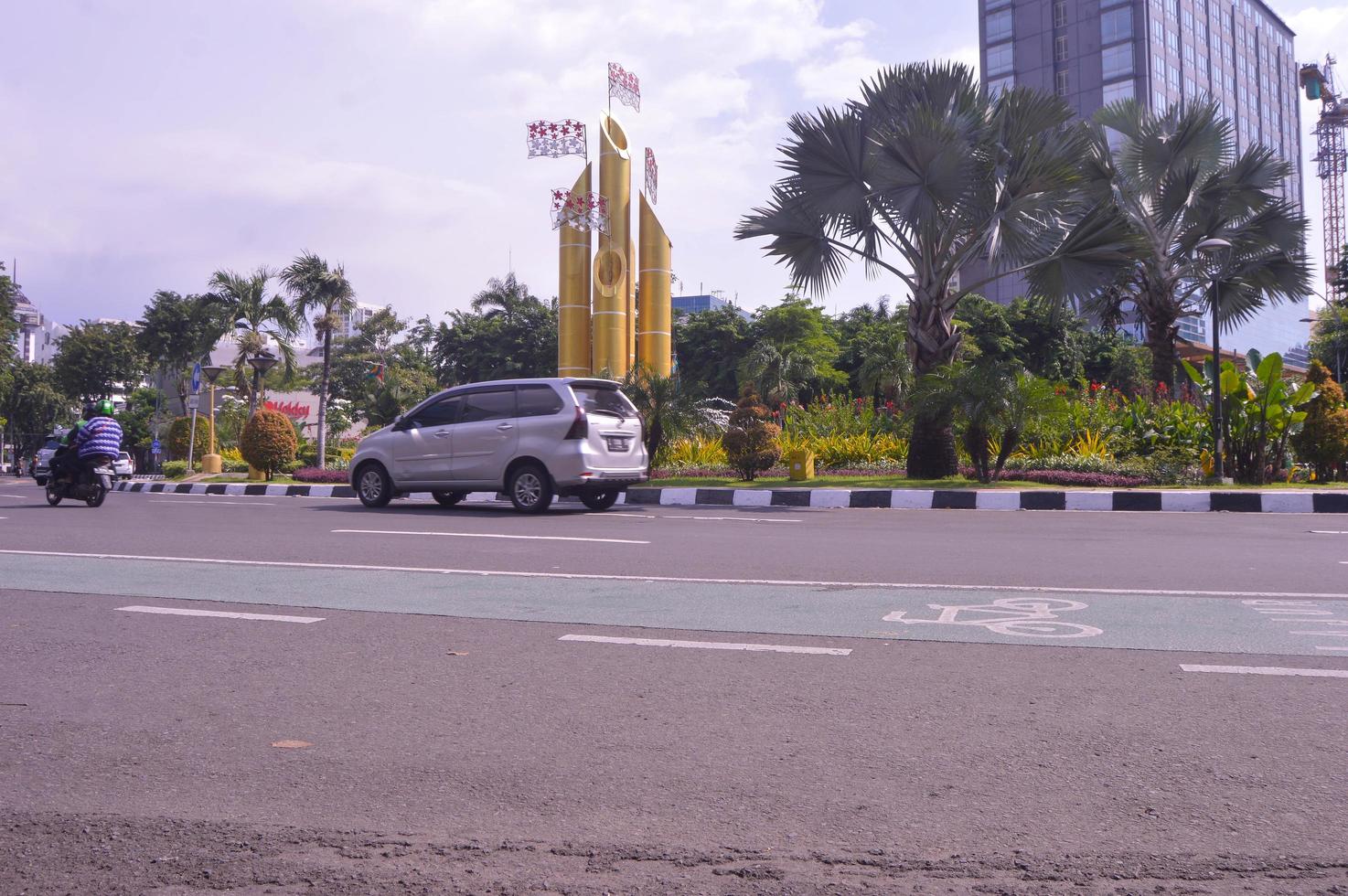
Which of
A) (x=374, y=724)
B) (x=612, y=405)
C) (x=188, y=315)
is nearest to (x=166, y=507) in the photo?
(x=612, y=405)

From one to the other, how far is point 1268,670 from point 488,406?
34.4 feet

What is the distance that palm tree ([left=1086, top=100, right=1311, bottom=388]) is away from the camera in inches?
853

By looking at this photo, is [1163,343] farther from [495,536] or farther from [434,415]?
[495,536]

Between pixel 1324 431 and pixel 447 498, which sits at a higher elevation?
pixel 1324 431

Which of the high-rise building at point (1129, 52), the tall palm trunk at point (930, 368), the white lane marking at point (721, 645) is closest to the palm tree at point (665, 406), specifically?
the tall palm trunk at point (930, 368)

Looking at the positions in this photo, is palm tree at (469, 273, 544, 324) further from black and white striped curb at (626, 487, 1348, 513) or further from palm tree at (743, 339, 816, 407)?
black and white striped curb at (626, 487, 1348, 513)

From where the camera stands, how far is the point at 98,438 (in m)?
15.3

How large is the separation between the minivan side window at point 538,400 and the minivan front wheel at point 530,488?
65 centimetres

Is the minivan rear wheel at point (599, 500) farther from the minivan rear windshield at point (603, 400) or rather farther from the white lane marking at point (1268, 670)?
the white lane marking at point (1268, 670)

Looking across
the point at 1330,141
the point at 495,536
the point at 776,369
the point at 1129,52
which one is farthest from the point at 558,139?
the point at 1330,141

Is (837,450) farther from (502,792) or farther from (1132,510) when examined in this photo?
(502,792)

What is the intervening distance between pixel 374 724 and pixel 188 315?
49.3 meters

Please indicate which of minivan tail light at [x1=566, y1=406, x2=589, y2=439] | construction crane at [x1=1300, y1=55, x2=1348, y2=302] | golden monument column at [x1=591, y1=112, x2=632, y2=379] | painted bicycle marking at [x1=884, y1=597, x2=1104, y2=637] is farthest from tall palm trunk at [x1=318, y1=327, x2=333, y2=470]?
construction crane at [x1=1300, y1=55, x2=1348, y2=302]

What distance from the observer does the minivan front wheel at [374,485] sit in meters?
14.4
